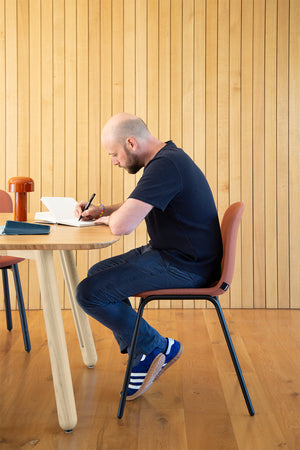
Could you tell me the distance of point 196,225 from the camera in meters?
2.01

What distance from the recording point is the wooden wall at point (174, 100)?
3592 millimetres

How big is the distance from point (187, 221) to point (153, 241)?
20 cm

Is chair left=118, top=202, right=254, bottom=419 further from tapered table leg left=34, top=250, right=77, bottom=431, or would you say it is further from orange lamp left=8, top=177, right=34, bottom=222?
orange lamp left=8, top=177, right=34, bottom=222

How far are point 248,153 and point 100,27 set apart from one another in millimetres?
1440

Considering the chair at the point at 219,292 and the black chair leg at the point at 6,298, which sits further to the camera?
the black chair leg at the point at 6,298

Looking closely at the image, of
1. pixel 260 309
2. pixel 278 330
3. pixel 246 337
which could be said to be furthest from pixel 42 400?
pixel 260 309

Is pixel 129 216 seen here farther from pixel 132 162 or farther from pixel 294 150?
pixel 294 150

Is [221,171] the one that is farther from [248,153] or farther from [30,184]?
[30,184]

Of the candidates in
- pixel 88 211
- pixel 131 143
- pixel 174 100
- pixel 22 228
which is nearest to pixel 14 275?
pixel 88 211

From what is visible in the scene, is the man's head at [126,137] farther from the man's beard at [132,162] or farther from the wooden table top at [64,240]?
the wooden table top at [64,240]

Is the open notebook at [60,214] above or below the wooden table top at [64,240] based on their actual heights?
above

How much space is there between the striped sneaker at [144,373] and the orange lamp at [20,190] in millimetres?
827

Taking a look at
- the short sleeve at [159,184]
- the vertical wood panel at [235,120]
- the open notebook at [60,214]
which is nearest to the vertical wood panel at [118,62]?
the vertical wood panel at [235,120]

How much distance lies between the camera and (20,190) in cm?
207
